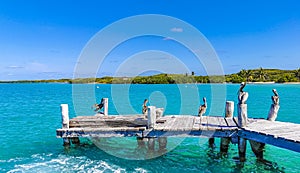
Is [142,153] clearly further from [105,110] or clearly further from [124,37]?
[124,37]

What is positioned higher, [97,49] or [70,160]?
[97,49]

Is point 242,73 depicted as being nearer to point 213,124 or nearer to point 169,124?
point 213,124

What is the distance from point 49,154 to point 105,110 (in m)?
4.53

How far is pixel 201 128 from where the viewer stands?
12312mm

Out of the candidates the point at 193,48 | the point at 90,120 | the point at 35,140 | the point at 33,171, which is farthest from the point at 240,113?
the point at 35,140

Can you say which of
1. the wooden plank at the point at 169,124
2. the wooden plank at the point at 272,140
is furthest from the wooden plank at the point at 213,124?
the wooden plank at the point at 169,124

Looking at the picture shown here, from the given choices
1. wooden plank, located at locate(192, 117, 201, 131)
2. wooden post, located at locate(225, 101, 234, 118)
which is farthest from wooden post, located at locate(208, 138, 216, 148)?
wooden plank, located at locate(192, 117, 201, 131)

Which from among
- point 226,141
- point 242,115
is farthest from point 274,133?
point 226,141

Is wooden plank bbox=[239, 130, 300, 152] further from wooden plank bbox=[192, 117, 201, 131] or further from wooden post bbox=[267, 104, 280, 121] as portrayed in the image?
wooden post bbox=[267, 104, 280, 121]

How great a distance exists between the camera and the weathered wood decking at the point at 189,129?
1098cm

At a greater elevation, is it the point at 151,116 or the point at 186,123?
the point at 151,116

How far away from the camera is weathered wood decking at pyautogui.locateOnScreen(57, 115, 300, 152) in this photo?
36.0 feet

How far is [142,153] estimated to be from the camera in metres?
14.9

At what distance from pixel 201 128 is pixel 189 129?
0.56 m
